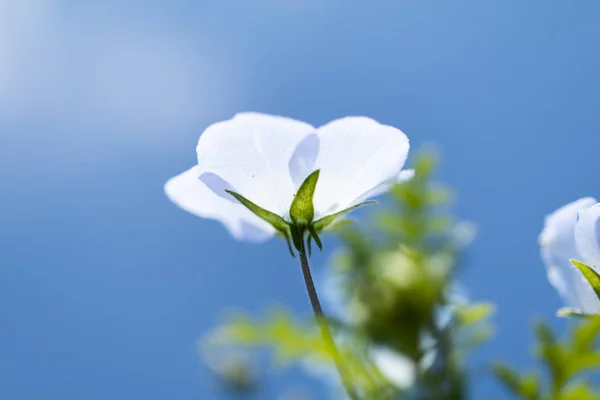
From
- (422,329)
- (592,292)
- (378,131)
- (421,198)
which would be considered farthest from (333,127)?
(422,329)

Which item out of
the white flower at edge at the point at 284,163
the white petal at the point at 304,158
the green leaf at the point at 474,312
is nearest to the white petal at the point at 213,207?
the white flower at edge at the point at 284,163

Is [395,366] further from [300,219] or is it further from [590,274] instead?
[300,219]

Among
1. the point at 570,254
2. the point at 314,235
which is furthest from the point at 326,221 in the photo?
the point at 570,254

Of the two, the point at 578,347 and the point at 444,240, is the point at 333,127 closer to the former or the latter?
the point at 444,240

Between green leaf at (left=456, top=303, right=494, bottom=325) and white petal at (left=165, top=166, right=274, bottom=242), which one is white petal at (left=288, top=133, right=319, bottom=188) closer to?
white petal at (left=165, top=166, right=274, bottom=242)

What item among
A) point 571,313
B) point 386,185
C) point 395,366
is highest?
point 386,185

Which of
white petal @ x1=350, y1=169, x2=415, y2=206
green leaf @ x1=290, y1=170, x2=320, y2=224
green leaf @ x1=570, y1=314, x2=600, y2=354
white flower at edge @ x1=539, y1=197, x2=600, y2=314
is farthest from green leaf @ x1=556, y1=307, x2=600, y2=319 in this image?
green leaf @ x1=290, y1=170, x2=320, y2=224

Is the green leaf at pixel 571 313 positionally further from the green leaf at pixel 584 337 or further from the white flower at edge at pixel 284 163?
the white flower at edge at pixel 284 163
